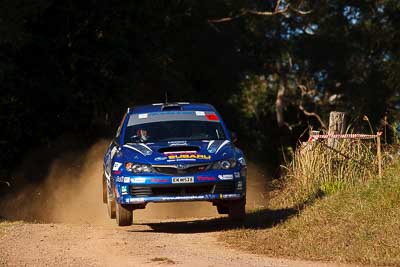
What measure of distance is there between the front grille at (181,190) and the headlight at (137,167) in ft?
0.77

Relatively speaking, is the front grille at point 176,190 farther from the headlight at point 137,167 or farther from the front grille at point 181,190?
the headlight at point 137,167

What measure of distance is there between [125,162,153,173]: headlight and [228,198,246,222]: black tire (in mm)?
1371

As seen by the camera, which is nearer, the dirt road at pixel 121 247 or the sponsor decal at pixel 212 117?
the dirt road at pixel 121 247

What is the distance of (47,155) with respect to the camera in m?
24.3

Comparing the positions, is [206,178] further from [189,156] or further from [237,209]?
[237,209]

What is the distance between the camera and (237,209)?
44.8 feet

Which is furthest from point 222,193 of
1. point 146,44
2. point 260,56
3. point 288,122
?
point 288,122

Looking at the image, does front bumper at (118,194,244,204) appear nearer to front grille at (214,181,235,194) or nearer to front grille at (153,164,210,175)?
front grille at (214,181,235,194)

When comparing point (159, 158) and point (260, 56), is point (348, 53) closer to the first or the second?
point (260, 56)

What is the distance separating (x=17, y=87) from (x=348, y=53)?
2683 centimetres

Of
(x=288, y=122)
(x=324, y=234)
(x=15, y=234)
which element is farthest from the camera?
(x=288, y=122)

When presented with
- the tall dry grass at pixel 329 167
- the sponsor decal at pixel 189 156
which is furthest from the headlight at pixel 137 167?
the tall dry grass at pixel 329 167

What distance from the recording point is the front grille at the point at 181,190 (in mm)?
13078

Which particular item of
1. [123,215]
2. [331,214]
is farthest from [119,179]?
[331,214]
